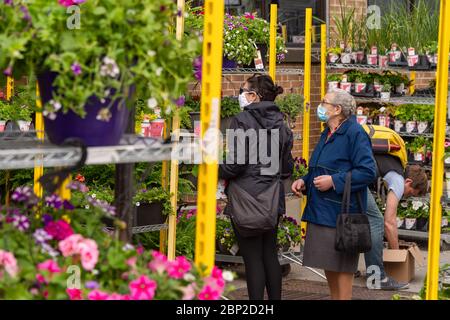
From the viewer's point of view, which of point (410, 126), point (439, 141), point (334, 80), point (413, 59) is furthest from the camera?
point (334, 80)

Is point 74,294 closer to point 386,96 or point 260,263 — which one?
point 260,263

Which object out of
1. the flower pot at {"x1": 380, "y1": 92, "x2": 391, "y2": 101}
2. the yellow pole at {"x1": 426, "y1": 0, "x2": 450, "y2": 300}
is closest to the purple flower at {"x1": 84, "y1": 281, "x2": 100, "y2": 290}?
the yellow pole at {"x1": 426, "y1": 0, "x2": 450, "y2": 300}

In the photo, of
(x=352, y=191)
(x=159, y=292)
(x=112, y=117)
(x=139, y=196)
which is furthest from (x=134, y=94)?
(x=139, y=196)

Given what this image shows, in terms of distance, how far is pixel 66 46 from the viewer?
11.5 ft

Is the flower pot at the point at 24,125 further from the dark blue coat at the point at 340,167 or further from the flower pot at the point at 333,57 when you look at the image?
the flower pot at the point at 333,57

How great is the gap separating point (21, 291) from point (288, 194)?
21.1 ft

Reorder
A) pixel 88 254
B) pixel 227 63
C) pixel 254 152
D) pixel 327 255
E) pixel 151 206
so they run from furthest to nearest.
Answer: pixel 227 63 < pixel 151 206 < pixel 254 152 < pixel 327 255 < pixel 88 254

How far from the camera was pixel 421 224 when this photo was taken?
10.6 metres

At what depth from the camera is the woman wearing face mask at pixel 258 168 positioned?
23.1ft

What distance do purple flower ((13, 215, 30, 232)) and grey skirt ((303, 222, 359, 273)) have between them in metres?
3.40

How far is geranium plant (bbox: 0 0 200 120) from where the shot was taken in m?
3.52

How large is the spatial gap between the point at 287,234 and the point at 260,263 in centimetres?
190

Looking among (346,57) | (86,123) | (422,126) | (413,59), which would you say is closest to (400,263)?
(422,126)
